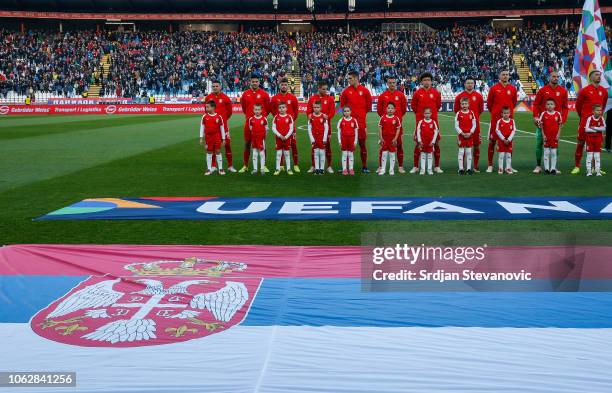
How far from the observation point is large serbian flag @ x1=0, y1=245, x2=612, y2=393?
10.8ft

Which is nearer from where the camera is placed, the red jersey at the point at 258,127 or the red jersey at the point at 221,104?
the red jersey at the point at 258,127

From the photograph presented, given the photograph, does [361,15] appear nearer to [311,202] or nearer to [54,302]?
[311,202]

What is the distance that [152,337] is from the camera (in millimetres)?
3889

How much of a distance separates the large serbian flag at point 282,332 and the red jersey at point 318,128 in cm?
630

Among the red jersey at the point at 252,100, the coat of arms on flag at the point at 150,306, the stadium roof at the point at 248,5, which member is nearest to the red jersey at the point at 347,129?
the red jersey at the point at 252,100

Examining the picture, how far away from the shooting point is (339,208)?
8297 millimetres

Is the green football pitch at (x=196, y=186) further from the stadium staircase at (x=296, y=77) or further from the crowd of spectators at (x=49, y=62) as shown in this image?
the stadium staircase at (x=296, y=77)

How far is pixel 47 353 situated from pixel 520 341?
2.86 meters

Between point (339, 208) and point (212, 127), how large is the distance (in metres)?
→ 4.46

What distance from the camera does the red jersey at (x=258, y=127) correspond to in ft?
38.3

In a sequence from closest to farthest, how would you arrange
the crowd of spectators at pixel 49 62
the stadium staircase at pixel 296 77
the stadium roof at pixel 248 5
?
the crowd of spectators at pixel 49 62 → the stadium staircase at pixel 296 77 → the stadium roof at pixel 248 5

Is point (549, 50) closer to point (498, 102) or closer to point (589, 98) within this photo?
point (589, 98)

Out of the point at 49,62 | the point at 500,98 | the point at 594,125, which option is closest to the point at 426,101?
the point at 500,98

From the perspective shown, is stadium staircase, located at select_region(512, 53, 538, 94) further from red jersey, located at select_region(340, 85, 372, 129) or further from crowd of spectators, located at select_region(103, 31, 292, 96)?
red jersey, located at select_region(340, 85, 372, 129)
